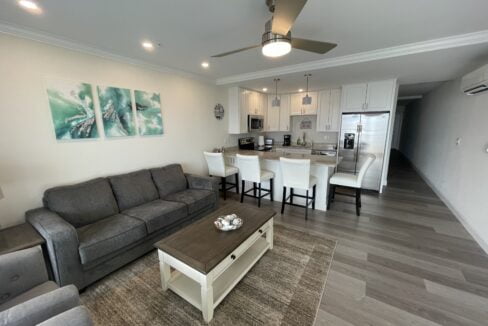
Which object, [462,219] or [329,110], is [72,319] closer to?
[462,219]

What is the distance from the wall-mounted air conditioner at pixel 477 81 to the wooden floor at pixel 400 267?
199 cm

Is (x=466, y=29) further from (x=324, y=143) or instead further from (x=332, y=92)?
(x=324, y=143)

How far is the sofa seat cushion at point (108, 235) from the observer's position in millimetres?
1848

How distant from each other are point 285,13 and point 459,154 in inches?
161

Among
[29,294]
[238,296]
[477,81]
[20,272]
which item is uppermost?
[477,81]

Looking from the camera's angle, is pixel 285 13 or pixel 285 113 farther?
pixel 285 113

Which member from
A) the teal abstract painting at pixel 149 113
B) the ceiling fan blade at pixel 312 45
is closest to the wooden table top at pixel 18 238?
the teal abstract painting at pixel 149 113

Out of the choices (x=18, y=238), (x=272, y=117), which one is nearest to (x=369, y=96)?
(x=272, y=117)

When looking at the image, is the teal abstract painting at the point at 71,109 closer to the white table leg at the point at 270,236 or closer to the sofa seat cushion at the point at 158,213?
the sofa seat cushion at the point at 158,213

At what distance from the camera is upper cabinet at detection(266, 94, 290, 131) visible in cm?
580

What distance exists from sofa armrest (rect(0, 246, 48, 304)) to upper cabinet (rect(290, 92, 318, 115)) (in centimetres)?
556

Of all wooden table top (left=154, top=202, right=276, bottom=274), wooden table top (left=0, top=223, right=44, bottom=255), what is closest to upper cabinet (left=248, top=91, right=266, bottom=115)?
wooden table top (left=154, top=202, right=276, bottom=274)

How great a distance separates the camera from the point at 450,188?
3.66m

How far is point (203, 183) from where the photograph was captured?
3.38m
